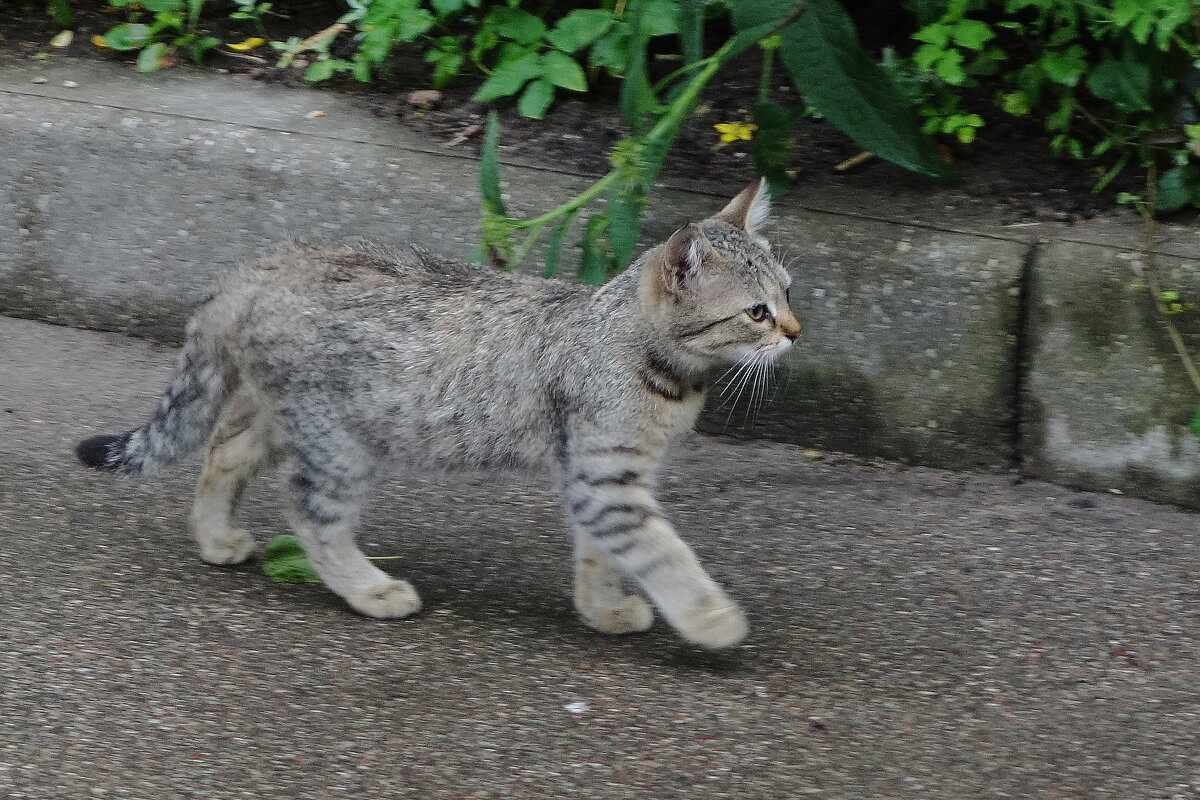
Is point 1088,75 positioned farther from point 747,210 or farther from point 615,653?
point 615,653

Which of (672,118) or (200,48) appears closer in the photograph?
(672,118)

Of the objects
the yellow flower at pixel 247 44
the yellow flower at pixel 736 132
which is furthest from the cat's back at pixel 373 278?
the yellow flower at pixel 247 44

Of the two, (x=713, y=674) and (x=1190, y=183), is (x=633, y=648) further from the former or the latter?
(x=1190, y=183)

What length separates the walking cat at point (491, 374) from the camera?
349 cm

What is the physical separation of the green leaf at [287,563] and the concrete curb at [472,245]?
60.0 inches

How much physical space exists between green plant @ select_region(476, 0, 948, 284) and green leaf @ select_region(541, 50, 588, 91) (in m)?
0.84

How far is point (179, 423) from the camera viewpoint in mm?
3811

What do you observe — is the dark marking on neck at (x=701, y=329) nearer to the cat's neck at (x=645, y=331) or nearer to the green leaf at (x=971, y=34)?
the cat's neck at (x=645, y=331)

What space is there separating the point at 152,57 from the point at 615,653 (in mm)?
3768

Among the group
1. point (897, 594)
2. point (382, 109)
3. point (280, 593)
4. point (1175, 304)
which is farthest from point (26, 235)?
point (1175, 304)

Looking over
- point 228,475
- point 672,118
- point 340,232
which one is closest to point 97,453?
point 228,475

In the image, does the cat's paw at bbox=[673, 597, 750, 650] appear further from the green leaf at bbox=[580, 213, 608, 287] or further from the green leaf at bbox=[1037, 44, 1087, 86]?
the green leaf at bbox=[1037, 44, 1087, 86]

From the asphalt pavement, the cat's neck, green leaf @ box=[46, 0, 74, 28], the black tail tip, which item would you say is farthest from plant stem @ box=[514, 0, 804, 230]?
green leaf @ box=[46, 0, 74, 28]

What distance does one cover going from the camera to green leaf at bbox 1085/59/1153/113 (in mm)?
4496
